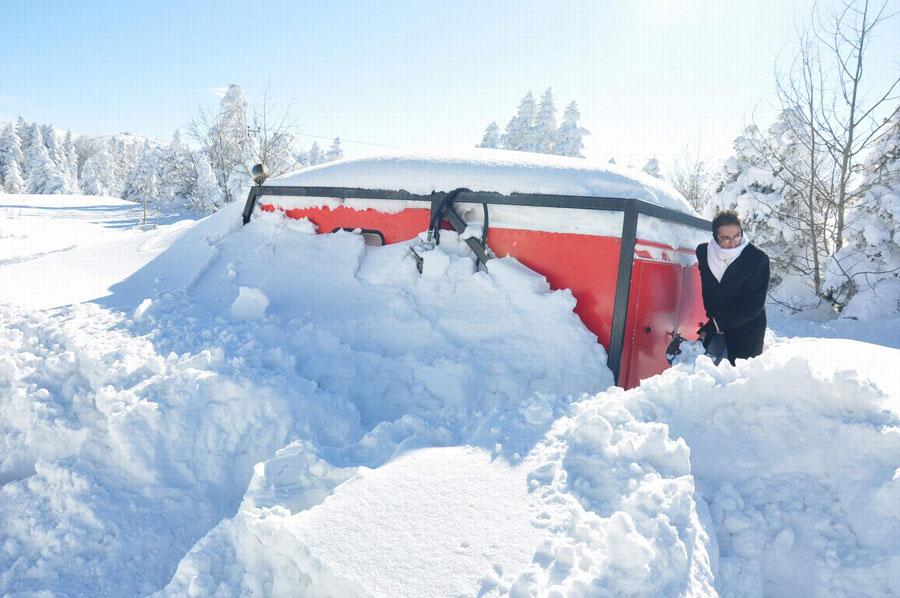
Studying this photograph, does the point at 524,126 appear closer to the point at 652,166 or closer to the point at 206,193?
the point at 652,166

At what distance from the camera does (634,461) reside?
6.40 feet

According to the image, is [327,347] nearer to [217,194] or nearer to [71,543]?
[71,543]

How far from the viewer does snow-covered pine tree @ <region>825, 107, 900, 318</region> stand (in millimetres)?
10430

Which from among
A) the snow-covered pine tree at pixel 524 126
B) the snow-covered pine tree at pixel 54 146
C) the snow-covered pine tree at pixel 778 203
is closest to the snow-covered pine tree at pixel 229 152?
the snow-covered pine tree at pixel 524 126

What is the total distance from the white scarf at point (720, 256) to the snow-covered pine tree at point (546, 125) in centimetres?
3500

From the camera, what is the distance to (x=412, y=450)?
2.17 metres

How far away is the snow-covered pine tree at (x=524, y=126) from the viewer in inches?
1487

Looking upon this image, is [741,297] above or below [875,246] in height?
below

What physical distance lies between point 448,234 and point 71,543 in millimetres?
2646

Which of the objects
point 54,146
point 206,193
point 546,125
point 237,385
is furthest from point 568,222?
point 54,146

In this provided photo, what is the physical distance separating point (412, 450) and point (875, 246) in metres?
12.3

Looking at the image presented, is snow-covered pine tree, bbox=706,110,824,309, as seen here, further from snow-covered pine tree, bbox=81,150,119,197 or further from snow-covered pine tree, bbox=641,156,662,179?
snow-covered pine tree, bbox=81,150,119,197

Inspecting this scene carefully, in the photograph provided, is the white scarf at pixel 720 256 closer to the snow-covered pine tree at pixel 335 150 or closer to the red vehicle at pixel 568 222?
the red vehicle at pixel 568 222

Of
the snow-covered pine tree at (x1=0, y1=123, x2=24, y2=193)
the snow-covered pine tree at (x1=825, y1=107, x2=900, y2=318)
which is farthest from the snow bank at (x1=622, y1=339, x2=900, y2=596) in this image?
the snow-covered pine tree at (x1=0, y1=123, x2=24, y2=193)
